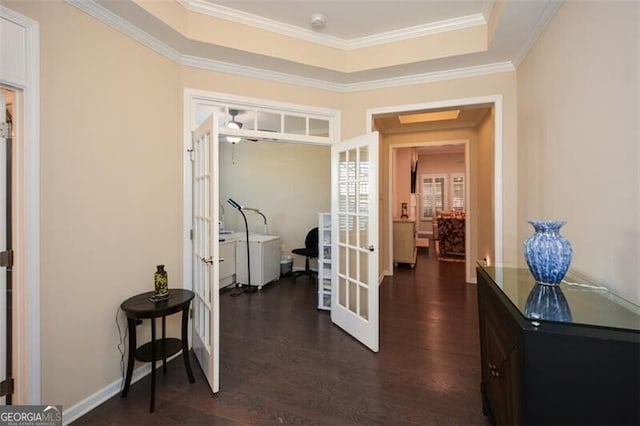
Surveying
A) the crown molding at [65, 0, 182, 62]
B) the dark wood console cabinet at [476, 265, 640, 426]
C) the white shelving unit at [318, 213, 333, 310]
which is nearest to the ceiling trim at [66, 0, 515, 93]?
the crown molding at [65, 0, 182, 62]

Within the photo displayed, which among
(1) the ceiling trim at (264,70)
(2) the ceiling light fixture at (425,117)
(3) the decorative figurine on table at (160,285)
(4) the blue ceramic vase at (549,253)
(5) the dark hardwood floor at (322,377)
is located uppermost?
(2) the ceiling light fixture at (425,117)

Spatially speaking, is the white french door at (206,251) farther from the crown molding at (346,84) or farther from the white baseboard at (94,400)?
the crown molding at (346,84)

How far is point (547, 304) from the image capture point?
1.19m

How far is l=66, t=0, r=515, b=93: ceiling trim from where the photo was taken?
2.03 meters

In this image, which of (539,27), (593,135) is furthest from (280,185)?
(593,135)

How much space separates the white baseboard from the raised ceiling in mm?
2532

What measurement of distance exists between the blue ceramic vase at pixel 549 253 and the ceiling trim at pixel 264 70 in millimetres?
2094

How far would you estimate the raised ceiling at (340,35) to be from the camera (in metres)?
2.13

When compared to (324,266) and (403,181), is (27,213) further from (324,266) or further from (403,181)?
(403,181)

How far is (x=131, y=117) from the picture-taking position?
2.20 metres

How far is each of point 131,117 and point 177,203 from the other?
755 millimetres

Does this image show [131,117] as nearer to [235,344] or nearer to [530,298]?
[235,344]

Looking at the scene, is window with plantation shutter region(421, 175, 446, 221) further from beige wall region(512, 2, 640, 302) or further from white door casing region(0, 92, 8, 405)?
white door casing region(0, 92, 8, 405)

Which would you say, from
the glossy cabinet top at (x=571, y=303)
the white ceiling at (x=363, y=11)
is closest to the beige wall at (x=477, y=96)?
the white ceiling at (x=363, y=11)
